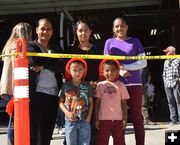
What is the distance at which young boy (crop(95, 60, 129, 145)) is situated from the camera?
181 inches

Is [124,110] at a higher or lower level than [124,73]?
lower

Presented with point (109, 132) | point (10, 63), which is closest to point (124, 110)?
point (109, 132)

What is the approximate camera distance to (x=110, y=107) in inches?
182

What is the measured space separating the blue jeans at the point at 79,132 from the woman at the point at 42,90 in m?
0.30

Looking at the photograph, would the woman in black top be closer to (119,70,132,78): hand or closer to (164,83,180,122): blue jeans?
(119,70,132,78): hand

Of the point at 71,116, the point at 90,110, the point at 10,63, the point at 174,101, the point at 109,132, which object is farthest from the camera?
the point at 174,101

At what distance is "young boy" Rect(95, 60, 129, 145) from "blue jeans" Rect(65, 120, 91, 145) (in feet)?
0.64

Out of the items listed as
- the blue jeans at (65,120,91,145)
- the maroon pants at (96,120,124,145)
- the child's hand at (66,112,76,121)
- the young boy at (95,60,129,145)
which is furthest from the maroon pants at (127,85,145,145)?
the child's hand at (66,112,76,121)

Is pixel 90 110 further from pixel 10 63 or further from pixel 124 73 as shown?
pixel 10 63

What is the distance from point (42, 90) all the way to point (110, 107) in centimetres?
78

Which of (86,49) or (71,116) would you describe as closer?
(71,116)

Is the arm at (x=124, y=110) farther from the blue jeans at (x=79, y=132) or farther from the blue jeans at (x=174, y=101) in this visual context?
the blue jeans at (x=174, y=101)

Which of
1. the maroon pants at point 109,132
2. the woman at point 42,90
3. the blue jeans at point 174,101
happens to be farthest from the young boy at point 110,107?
the blue jeans at point 174,101

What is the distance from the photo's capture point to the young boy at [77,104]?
14.5 feet
